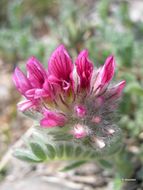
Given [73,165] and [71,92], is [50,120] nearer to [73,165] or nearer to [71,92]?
[71,92]

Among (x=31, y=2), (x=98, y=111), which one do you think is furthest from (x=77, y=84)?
(x=31, y=2)

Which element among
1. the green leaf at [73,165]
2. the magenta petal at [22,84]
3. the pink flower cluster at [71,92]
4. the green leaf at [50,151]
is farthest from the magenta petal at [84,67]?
the green leaf at [73,165]

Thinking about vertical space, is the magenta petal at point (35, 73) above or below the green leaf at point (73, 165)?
above

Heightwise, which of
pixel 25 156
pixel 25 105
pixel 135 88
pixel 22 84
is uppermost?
pixel 135 88

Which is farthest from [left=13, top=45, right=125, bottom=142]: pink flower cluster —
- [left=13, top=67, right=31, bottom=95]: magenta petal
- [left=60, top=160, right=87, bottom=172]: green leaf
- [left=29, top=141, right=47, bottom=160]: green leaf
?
[left=60, top=160, right=87, bottom=172]: green leaf

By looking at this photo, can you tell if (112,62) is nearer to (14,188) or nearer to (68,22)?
(14,188)

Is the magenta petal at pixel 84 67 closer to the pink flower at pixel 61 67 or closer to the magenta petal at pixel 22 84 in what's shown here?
the pink flower at pixel 61 67

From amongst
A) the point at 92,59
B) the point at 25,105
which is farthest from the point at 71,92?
the point at 92,59
